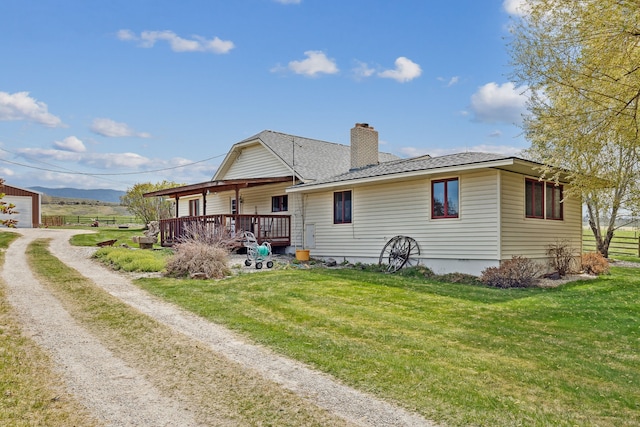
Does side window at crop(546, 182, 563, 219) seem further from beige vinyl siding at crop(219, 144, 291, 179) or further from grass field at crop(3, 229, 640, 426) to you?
beige vinyl siding at crop(219, 144, 291, 179)

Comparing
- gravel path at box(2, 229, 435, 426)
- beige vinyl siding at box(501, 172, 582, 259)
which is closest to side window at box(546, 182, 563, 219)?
beige vinyl siding at box(501, 172, 582, 259)

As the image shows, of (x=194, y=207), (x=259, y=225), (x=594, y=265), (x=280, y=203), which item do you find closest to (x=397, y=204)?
(x=259, y=225)

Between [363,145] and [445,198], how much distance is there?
650 cm

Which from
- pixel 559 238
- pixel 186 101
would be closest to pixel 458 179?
pixel 559 238

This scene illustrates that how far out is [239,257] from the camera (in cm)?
1680

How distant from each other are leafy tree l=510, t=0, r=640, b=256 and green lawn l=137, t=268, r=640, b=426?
3.41 meters

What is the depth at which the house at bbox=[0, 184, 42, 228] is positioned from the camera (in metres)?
35.3

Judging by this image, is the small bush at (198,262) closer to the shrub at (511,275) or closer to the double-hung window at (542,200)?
the shrub at (511,275)

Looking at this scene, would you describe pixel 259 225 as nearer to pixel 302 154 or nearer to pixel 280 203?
pixel 280 203

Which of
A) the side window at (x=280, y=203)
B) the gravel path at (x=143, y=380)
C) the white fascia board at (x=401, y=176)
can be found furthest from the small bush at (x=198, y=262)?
the side window at (x=280, y=203)

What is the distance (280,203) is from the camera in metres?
20.1

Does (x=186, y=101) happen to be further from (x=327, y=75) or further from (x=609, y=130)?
(x=609, y=130)

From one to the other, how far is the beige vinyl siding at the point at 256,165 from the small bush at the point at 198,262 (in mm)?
7678

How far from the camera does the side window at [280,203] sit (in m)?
19.8
